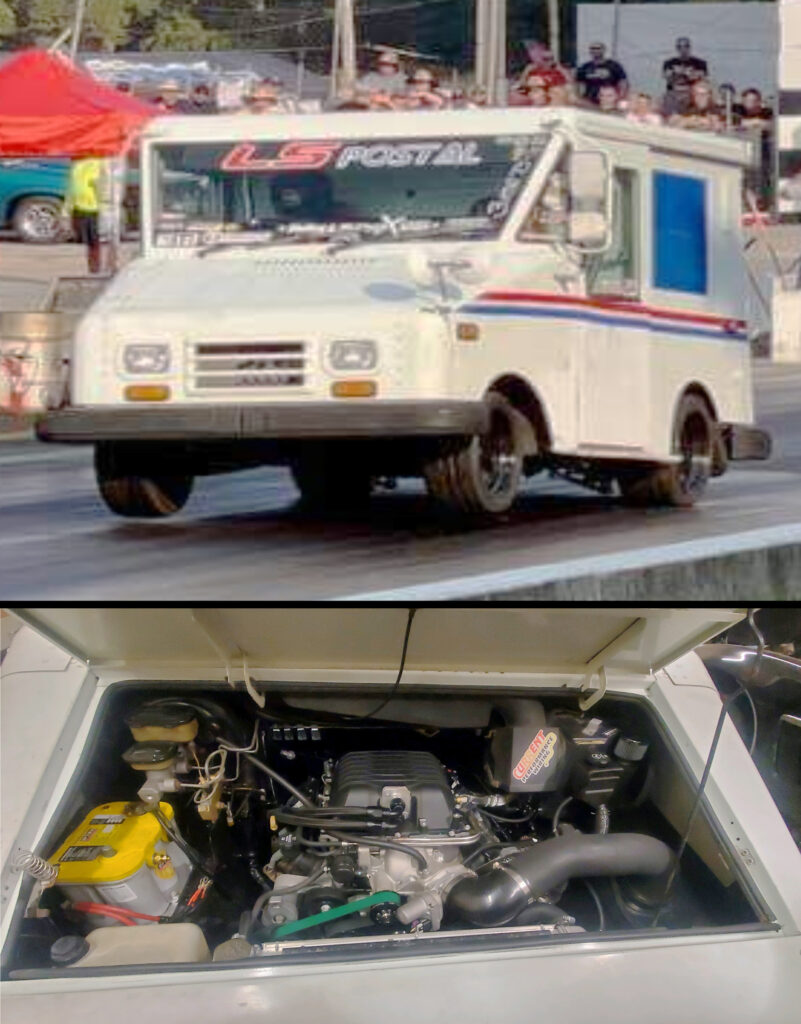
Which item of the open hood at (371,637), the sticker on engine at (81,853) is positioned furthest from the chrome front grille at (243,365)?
the sticker on engine at (81,853)

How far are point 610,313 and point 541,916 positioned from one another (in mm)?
1296

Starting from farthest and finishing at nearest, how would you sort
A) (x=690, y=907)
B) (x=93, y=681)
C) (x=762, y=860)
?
(x=93, y=681) → (x=690, y=907) → (x=762, y=860)

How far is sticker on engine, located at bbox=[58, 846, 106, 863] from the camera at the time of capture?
2867mm

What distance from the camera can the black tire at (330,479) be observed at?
3092mm

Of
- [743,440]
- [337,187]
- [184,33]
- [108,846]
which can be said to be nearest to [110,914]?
[108,846]

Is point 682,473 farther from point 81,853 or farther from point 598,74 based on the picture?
point 81,853

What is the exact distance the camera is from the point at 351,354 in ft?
9.93

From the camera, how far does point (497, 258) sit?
121 inches

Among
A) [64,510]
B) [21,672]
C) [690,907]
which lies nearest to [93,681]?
[21,672]

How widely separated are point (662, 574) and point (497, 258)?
79 cm

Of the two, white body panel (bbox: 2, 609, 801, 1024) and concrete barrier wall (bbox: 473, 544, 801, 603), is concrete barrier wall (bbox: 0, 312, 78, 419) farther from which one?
concrete barrier wall (bbox: 473, 544, 801, 603)

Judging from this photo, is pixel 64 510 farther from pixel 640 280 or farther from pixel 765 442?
pixel 765 442

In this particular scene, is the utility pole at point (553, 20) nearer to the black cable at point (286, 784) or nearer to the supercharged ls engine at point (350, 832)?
the supercharged ls engine at point (350, 832)

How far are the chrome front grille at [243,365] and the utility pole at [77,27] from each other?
0.66 m
